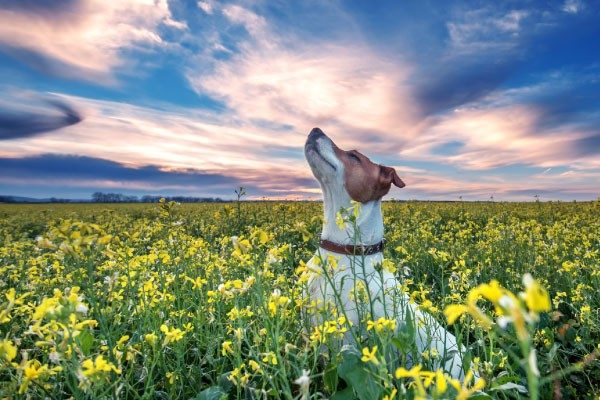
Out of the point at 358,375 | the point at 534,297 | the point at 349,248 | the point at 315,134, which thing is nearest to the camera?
the point at 534,297

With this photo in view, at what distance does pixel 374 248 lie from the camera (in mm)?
3771

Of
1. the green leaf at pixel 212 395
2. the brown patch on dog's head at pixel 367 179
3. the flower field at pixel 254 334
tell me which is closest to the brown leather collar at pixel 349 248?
the flower field at pixel 254 334

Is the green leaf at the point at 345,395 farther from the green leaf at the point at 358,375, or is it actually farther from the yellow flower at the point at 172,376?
the yellow flower at the point at 172,376

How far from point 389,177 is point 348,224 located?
584 millimetres

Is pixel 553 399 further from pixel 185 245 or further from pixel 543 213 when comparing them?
pixel 543 213

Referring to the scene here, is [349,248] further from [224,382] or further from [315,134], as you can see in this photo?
[224,382]

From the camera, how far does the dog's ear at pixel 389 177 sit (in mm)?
4027

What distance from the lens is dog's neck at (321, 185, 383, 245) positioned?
12.7 feet

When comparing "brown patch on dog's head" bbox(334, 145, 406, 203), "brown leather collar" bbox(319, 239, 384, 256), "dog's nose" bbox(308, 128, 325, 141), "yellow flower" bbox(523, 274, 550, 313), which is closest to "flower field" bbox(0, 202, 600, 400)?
"yellow flower" bbox(523, 274, 550, 313)

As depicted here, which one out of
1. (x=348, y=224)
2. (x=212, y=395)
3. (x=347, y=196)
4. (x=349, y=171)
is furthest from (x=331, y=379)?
(x=349, y=171)

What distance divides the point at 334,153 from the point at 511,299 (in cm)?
358

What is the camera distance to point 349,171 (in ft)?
13.3

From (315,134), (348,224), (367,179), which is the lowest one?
(348,224)

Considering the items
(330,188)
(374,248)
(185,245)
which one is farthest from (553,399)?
(185,245)
